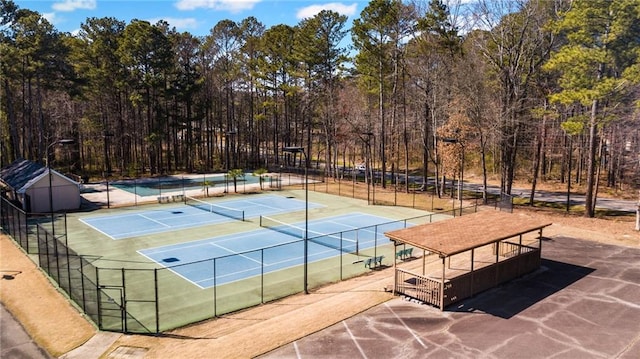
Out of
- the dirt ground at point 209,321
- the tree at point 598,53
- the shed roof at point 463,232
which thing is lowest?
the dirt ground at point 209,321

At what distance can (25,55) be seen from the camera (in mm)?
42438

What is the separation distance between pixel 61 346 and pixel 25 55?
3800 cm

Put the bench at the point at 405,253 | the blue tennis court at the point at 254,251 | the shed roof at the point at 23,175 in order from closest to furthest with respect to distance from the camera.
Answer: the blue tennis court at the point at 254,251, the bench at the point at 405,253, the shed roof at the point at 23,175

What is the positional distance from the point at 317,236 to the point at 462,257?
26.7 feet

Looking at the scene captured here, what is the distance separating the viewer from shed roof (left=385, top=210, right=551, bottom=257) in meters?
17.1

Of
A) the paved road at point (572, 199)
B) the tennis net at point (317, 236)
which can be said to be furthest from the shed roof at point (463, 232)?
the paved road at point (572, 199)

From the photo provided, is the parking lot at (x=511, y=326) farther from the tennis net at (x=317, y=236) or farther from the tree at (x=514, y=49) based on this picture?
the tree at (x=514, y=49)

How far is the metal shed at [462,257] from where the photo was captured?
17.1 meters

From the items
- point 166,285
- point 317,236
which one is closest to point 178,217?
point 317,236

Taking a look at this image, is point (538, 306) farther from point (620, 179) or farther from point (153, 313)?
point (620, 179)

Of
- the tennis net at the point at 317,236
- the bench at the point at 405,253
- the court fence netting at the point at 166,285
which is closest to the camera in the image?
the court fence netting at the point at 166,285

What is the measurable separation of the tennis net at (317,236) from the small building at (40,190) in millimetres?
16197

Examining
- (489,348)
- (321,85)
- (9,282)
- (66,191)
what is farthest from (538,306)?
(321,85)

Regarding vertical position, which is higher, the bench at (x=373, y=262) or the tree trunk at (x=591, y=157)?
the tree trunk at (x=591, y=157)
